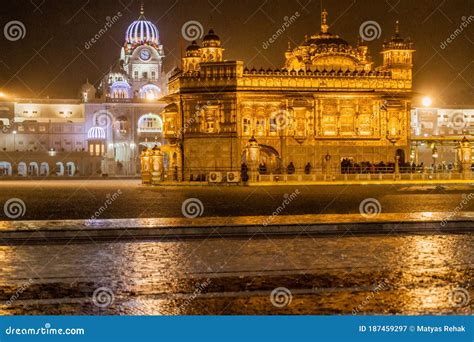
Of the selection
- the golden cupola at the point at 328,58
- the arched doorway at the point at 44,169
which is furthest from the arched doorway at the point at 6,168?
the golden cupola at the point at 328,58

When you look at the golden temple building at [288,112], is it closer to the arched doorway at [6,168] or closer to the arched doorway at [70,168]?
the arched doorway at [70,168]

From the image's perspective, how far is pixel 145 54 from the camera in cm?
9900

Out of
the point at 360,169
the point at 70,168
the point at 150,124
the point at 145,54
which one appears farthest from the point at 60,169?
the point at 360,169

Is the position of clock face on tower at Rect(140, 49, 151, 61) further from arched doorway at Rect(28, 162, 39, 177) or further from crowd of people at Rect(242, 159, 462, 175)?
crowd of people at Rect(242, 159, 462, 175)

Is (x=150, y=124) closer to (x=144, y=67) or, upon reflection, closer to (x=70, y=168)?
(x=144, y=67)

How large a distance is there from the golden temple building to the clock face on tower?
140 feet

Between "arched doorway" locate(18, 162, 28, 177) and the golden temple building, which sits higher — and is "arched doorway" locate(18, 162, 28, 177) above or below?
below

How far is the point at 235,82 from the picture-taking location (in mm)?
52188

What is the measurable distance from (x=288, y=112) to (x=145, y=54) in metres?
50.0

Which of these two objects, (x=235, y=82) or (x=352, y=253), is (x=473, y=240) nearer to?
(x=352, y=253)


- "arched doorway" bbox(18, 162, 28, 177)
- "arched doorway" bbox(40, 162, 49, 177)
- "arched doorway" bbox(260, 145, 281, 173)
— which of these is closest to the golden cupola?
"arched doorway" bbox(260, 145, 281, 173)

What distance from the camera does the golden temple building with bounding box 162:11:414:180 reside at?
5178 cm

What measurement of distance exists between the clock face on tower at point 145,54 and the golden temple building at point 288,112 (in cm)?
4254

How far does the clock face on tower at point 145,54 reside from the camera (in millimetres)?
98631
